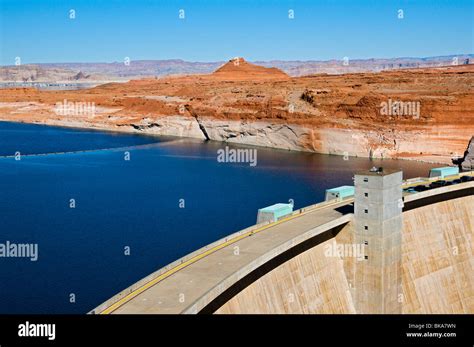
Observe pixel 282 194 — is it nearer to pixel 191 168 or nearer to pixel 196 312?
pixel 191 168

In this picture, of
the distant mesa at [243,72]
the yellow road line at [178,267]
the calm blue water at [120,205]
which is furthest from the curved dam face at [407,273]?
the distant mesa at [243,72]

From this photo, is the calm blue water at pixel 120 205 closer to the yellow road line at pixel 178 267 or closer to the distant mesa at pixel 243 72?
the yellow road line at pixel 178 267

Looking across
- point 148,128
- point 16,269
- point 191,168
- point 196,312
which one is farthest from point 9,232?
point 148,128

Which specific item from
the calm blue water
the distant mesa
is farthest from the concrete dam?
the distant mesa

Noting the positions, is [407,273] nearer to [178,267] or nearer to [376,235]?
[376,235]

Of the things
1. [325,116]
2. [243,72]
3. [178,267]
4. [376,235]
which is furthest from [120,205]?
[243,72]

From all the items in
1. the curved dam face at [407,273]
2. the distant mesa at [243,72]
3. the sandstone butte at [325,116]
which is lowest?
the curved dam face at [407,273]
